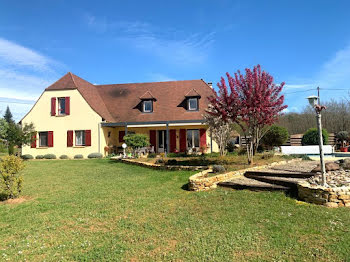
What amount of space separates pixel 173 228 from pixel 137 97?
19.5m

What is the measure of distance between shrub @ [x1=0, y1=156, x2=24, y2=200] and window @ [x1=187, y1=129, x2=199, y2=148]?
14.5 m

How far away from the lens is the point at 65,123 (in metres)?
20.1

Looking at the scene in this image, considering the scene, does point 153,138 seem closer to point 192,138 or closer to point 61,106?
point 192,138

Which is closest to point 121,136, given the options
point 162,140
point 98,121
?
point 98,121

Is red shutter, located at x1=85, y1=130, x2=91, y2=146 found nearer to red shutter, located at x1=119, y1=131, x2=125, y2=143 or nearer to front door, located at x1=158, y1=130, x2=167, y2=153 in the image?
red shutter, located at x1=119, y1=131, x2=125, y2=143

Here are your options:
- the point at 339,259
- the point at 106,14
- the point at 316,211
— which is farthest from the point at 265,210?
the point at 106,14

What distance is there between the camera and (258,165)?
30.8 ft

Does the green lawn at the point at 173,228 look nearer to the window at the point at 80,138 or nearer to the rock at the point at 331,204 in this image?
the rock at the point at 331,204

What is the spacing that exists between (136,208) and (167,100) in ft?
55.5

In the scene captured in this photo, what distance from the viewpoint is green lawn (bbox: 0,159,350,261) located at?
3.41 meters

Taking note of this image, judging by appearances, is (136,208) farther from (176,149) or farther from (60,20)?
(176,149)

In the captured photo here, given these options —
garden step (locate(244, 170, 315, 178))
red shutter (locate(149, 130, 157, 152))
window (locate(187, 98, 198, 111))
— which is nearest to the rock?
garden step (locate(244, 170, 315, 178))

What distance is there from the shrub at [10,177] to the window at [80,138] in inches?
533

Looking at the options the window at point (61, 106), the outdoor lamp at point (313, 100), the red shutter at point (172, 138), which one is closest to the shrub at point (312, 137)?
the red shutter at point (172, 138)
